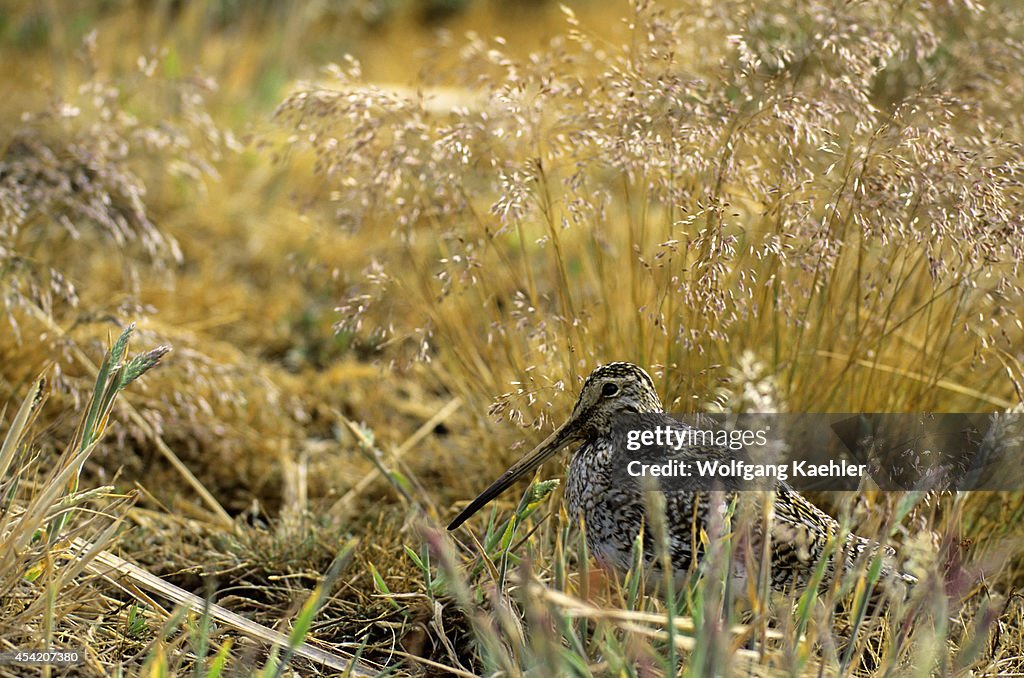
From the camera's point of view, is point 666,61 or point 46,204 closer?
point 666,61

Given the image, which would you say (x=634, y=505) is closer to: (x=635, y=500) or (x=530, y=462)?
(x=635, y=500)

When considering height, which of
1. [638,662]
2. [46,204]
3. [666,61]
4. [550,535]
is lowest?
[550,535]

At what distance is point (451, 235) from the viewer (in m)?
2.79

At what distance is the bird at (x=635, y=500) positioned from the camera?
2230 mm

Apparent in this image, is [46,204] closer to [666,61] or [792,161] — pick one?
[666,61]

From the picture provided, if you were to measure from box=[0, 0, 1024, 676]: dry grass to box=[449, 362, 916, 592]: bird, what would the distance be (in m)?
0.08

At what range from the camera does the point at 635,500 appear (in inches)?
89.5

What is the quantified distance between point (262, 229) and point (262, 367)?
1340mm

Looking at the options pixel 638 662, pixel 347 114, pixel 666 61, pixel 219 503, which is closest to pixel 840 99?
pixel 666 61

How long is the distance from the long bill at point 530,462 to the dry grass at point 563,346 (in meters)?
0.10

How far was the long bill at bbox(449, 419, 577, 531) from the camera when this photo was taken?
240 centimetres

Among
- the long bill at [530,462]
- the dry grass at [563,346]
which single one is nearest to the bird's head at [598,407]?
the long bill at [530,462]

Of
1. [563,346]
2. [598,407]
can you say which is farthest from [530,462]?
[563,346]

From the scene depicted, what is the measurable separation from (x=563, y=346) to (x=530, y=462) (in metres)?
0.50
